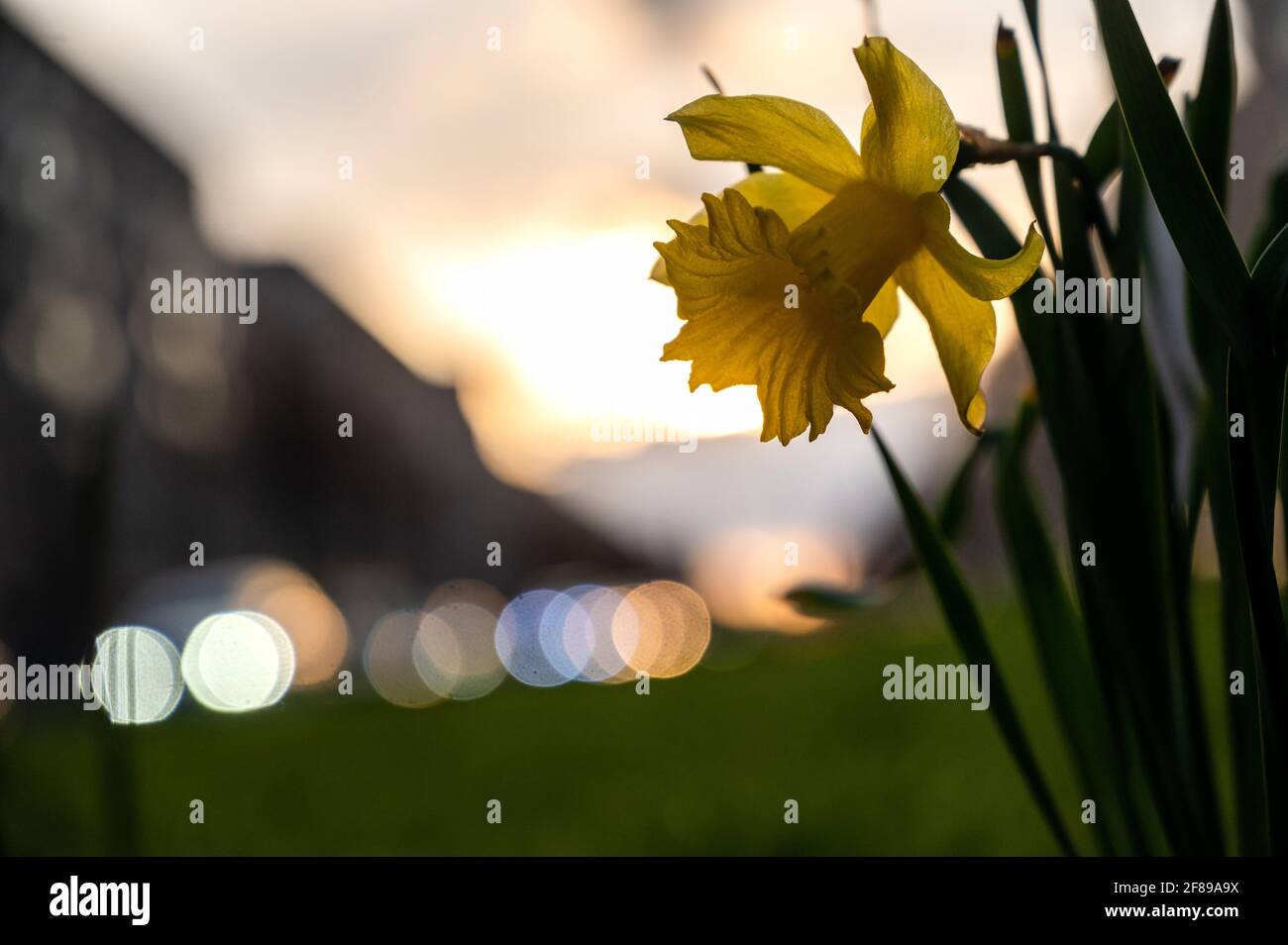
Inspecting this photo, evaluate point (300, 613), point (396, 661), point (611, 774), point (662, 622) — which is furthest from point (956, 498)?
point (300, 613)

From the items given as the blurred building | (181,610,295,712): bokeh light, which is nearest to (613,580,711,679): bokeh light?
(181,610,295,712): bokeh light

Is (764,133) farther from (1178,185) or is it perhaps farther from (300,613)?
(300,613)

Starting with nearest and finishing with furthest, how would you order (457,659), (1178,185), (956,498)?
(1178,185), (956,498), (457,659)

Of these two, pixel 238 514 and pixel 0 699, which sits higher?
pixel 238 514

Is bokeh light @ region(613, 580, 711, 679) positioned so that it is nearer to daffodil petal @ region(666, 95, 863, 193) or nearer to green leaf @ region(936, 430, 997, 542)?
green leaf @ region(936, 430, 997, 542)

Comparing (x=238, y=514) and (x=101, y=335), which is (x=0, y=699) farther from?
(x=238, y=514)
